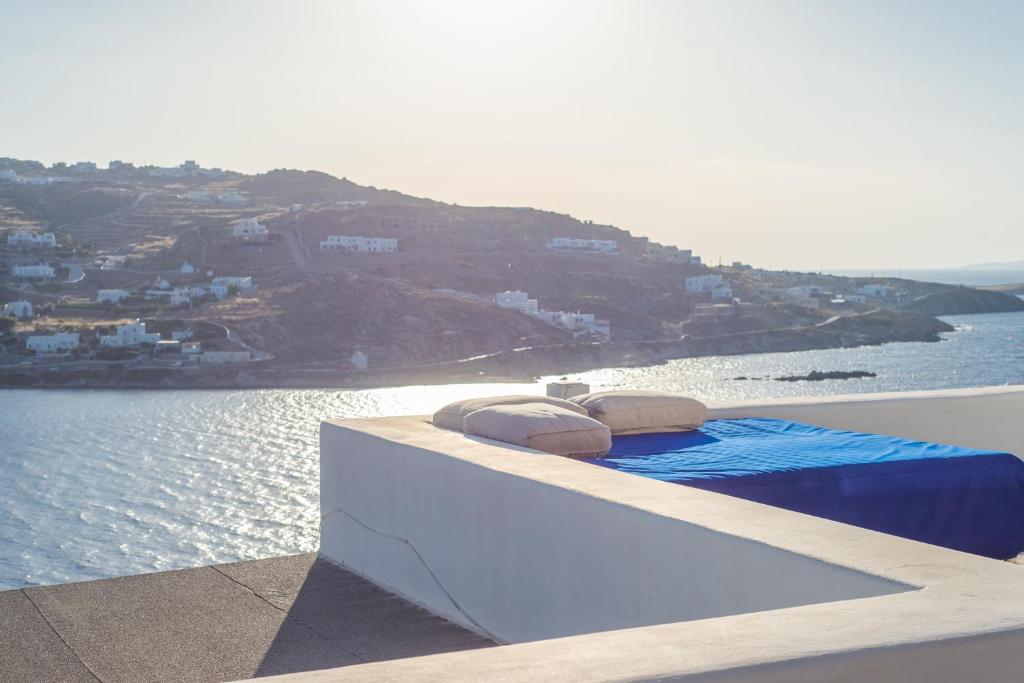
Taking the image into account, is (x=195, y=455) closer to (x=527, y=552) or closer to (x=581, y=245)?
(x=527, y=552)

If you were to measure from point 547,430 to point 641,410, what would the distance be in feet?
2.18

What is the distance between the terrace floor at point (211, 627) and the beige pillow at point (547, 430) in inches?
21.7

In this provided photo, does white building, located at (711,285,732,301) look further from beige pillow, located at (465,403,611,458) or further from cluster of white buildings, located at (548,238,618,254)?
beige pillow, located at (465,403,611,458)

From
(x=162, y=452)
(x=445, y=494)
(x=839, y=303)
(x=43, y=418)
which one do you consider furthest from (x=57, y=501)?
(x=839, y=303)

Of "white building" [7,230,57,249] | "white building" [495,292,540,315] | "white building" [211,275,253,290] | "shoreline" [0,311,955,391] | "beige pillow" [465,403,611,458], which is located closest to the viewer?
"beige pillow" [465,403,611,458]

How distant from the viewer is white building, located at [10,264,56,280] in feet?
179

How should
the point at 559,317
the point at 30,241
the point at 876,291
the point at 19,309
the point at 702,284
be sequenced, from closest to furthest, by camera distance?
the point at 19,309
the point at 559,317
the point at 30,241
the point at 702,284
the point at 876,291

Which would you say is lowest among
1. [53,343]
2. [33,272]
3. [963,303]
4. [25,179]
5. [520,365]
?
[520,365]

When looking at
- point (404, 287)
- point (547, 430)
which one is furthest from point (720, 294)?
point (547, 430)

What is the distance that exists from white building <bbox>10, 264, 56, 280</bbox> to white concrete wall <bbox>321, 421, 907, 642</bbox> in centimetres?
5603

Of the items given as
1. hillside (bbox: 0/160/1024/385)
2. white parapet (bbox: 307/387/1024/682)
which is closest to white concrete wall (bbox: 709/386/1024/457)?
white parapet (bbox: 307/387/1024/682)

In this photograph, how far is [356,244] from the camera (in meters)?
60.7

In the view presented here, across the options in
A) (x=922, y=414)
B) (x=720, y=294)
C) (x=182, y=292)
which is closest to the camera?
(x=922, y=414)

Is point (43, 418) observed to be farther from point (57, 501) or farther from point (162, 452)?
point (57, 501)
